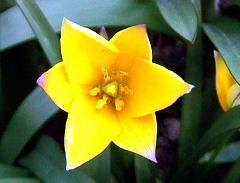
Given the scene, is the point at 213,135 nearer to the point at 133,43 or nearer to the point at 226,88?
the point at 226,88

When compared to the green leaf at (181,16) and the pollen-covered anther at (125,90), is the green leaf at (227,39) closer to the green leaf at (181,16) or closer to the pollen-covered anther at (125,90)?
the green leaf at (181,16)

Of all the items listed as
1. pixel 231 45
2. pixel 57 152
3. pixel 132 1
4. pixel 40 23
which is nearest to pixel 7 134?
pixel 57 152

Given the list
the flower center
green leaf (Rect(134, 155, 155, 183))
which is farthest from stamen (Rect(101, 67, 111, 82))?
green leaf (Rect(134, 155, 155, 183))

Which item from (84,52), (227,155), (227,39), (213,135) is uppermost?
(84,52)

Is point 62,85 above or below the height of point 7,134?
above

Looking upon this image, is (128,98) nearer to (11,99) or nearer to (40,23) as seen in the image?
(40,23)

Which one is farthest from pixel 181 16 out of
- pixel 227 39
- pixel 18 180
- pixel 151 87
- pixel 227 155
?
pixel 18 180
